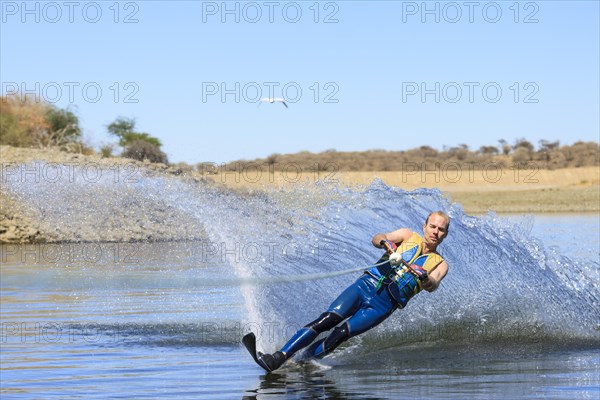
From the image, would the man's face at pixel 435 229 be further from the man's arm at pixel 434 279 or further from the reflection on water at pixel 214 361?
the reflection on water at pixel 214 361

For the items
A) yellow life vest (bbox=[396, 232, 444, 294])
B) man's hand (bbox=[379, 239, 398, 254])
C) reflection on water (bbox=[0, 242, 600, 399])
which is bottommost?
reflection on water (bbox=[0, 242, 600, 399])

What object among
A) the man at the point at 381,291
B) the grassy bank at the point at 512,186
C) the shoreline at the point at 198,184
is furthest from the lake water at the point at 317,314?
the grassy bank at the point at 512,186

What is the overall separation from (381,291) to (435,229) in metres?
0.80

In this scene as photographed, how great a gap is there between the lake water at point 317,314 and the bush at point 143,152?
26951 mm

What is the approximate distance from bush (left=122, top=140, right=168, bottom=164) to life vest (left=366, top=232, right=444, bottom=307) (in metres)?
32.1

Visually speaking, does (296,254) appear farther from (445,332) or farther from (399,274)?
(399,274)

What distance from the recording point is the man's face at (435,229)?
10.8 m

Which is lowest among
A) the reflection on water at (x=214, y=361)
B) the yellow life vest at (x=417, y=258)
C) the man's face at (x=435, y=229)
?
the reflection on water at (x=214, y=361)

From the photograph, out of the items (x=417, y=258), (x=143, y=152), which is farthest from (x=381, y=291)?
(x=143, y=152)

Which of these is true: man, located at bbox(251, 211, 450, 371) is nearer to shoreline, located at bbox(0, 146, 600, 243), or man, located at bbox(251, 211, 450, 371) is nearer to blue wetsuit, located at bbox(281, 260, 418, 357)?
blue wetsuit, located at bbox(281, 260, 418, 357)

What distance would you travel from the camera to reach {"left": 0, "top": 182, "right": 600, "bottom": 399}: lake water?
10.3 metres

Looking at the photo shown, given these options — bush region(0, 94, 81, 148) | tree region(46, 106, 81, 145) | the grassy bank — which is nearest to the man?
the grassy bank

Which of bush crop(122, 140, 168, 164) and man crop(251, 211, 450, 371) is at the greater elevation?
bush crop(122, 140, 168, 164)

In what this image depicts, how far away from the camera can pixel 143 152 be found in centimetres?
4678
